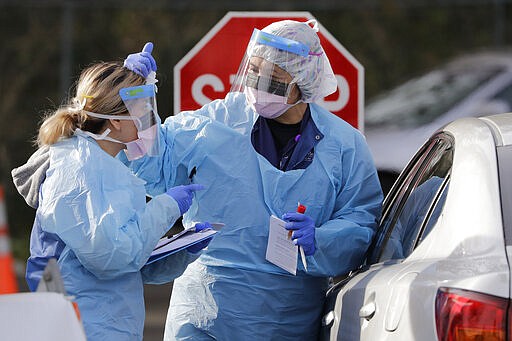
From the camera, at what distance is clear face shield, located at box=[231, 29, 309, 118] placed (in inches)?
182

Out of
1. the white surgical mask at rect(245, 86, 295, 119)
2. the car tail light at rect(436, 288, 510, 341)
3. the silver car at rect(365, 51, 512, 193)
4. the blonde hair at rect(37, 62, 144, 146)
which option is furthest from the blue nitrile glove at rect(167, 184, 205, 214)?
the silver car at rect(365, 51, 512, 193)

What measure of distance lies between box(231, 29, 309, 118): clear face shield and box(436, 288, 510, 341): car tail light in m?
1.74

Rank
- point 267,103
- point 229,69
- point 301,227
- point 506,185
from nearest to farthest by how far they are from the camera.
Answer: point 506,185 < point 301,227 < point 267,103 < point 229,69

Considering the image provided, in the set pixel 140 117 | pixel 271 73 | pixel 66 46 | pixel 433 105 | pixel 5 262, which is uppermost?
pixel 271 73

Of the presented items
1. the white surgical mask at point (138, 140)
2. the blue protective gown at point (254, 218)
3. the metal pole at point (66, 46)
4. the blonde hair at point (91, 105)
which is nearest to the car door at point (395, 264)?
the blue protective gown at point (254, 218)

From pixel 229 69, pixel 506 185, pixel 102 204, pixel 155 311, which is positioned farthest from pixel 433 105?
pixel 506 185

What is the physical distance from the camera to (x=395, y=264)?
12.5 feet

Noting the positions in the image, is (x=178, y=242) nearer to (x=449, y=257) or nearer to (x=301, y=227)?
(x=301, y=227)

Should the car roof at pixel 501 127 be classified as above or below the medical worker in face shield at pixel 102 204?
above

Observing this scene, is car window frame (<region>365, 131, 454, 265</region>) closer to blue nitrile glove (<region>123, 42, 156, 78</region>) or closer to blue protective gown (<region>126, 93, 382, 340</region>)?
blue protective gown (<region>126, 93, 382, 340</region>)

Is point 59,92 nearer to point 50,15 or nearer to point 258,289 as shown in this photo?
point 50,15

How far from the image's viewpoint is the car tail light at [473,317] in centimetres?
296

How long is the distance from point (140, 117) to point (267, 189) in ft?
2.00

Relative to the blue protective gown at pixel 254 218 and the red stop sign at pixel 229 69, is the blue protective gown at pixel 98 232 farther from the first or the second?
the red stop sign at pixel 229 69
